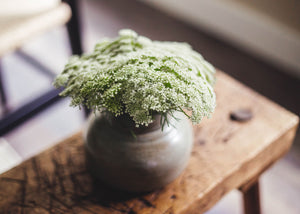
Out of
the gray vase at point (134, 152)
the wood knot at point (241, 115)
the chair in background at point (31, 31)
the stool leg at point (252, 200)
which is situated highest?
the chair in background at point (31, 31)

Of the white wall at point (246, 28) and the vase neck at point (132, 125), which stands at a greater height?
the white wall at point (246, 28)

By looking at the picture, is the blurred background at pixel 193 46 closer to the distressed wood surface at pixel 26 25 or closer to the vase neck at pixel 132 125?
the distressed wood surface at pixel 26 25

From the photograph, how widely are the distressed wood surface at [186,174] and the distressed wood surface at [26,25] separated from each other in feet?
1.83

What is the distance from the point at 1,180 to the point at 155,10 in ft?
6.23

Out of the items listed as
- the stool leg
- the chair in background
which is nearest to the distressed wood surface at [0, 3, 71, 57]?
the chair in background

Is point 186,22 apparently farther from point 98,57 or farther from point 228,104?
point 98,57

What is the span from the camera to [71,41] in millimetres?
1468

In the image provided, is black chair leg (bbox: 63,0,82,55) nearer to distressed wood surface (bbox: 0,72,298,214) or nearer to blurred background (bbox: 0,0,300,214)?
blurred background (bbox: 0,0,300,214)

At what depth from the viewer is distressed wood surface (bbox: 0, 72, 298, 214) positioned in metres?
0.73

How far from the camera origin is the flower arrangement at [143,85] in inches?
20.5

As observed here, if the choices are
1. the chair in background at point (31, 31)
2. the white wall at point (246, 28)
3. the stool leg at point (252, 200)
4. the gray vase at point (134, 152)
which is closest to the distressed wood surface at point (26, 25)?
the chair in background at point (31, 31)

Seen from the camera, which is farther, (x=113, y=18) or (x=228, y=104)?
(x=113, y=18)

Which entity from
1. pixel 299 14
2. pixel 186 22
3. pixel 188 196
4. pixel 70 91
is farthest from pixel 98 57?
pixel 186 22

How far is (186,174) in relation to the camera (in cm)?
79
